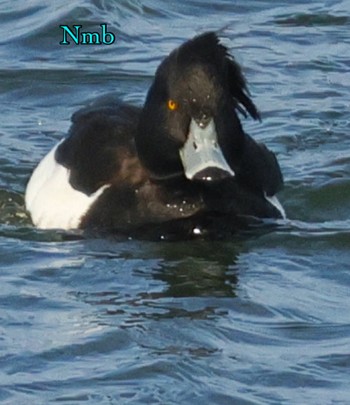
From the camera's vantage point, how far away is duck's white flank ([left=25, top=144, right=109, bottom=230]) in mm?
10195

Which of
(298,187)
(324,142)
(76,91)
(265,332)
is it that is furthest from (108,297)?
(76,91)

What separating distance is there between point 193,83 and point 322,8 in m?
5.24

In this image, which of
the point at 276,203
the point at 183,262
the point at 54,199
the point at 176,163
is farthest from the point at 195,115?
the point at 54,199

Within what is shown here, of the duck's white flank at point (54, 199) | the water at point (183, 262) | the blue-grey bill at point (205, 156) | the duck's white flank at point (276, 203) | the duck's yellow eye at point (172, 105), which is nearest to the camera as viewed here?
the water at point (183, 262)

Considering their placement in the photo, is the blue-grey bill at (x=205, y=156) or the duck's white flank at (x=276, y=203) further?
the duck's white flank at (x=276, y=203)

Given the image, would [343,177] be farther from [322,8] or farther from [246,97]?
[322,8]

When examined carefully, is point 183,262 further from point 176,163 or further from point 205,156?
point 205,156

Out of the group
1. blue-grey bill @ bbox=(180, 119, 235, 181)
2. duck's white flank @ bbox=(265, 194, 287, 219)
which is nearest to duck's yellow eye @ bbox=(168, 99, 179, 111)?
blue-grey bill @ bbox=(180, 119, 235, 181)

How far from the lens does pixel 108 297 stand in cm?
925

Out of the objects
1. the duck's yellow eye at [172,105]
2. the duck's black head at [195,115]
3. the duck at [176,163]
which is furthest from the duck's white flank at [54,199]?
the duck's yellow eye at [172,105]

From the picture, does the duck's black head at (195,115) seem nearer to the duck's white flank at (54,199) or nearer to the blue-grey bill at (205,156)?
the blue-grey bill at (205,156)

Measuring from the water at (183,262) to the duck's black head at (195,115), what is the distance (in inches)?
19.8

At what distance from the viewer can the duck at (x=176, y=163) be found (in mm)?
9617

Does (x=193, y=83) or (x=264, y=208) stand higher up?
(x=193, y=83)
